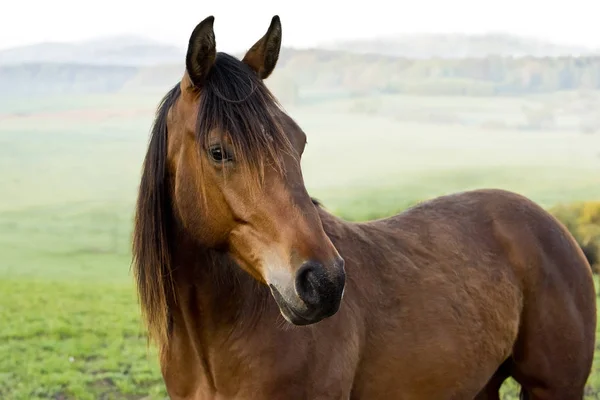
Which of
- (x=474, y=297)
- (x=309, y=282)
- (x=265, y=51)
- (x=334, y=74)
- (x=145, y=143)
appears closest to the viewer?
(x=309, y=282)

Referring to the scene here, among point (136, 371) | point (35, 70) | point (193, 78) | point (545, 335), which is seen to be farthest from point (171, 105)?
point (35, 70)

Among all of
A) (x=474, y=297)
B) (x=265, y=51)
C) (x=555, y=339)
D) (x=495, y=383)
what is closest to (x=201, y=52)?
(x=265, y=51)

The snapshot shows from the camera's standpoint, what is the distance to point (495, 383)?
352 centimetres

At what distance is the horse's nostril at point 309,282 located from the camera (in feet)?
5.62

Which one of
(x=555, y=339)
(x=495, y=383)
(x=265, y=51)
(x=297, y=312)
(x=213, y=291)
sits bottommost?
(x=495, y=383)

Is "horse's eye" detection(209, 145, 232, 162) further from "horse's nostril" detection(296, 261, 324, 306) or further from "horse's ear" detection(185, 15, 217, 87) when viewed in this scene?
"horse's nostril" detection(296, 261, 324, 306)

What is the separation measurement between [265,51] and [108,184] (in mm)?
5851

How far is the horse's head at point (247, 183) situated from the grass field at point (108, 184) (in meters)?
4.46

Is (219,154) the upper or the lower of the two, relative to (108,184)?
upper

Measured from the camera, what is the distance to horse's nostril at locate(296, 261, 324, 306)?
1.71 meters

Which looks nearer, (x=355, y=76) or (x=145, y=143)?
(x=145, y=143)

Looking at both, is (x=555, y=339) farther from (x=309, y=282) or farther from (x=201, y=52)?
(x=201, y=52)

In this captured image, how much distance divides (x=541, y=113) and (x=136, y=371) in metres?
6.29

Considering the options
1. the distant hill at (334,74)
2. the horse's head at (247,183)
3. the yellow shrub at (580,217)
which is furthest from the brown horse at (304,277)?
the distant hill at (334,74)
